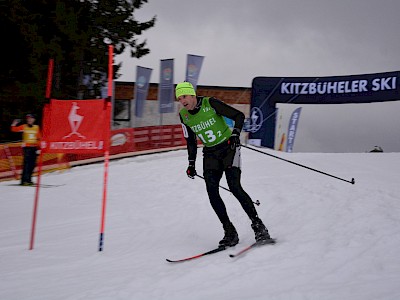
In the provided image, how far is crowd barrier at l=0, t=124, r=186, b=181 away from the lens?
12.6 metres

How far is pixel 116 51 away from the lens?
65.6ft

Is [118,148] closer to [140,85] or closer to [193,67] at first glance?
[140,85]

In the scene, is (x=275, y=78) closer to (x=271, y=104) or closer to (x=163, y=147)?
(x=271, y=104)

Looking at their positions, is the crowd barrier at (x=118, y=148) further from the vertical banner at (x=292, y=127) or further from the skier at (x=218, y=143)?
the skier at (x=218, y=143)

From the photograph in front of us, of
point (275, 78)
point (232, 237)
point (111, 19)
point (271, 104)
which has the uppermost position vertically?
point (111, 19)

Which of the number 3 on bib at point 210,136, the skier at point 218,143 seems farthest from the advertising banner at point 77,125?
the number 3 on bib at point 210,136

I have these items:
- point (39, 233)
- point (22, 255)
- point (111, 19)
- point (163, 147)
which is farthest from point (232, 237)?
point (111, 19)

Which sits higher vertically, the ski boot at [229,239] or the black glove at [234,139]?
the black glove at [234,139]

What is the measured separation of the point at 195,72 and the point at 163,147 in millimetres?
3906

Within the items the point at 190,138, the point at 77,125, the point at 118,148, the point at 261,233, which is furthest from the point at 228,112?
the point at 118,148

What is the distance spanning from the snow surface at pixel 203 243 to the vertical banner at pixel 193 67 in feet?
32.7

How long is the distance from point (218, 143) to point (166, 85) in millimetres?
15223

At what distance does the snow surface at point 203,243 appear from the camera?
3160 mm

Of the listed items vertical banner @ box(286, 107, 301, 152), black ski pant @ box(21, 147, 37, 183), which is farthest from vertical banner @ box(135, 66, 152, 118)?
black ski pant @ box(21, 147, 37, 183)
